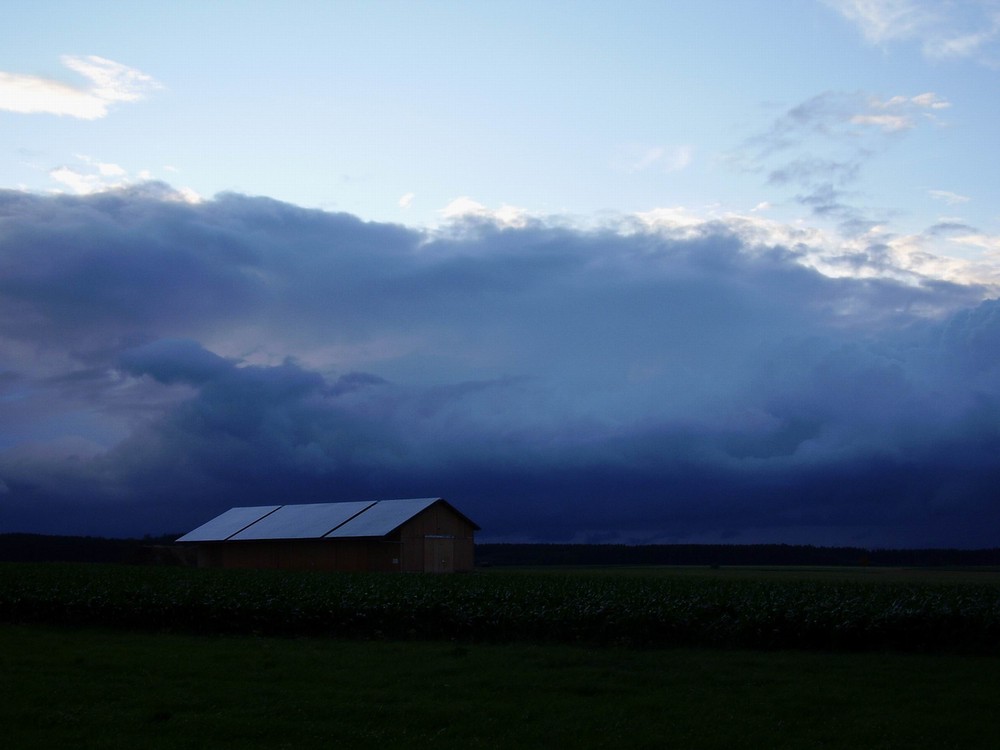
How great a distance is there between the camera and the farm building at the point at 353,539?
193 ft

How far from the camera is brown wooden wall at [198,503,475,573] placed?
58.7 metres

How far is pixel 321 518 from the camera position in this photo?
67.0 m

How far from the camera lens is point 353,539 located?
2352 inches

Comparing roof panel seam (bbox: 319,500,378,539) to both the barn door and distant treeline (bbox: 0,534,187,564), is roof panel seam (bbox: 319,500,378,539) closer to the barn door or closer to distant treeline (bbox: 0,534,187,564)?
the barn door

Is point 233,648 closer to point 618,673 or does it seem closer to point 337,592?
point 337,592

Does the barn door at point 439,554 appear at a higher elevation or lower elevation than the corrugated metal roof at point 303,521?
lower

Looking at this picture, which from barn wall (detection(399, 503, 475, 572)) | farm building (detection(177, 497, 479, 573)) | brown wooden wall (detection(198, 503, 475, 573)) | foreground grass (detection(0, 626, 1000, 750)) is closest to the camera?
foreground grass (detection(0, 626, 1000, 750))

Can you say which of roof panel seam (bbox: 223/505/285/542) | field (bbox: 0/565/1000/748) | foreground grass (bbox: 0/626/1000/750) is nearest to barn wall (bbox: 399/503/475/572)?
roof panel seam (bbox: 223/505/285/542)

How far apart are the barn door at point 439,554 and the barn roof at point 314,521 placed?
2.26 meters

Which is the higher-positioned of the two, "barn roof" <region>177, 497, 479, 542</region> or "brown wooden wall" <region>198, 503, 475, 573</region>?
"barn roof" <region>177, 497, 479, 542</region>

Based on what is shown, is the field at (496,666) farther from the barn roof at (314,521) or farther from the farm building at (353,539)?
the barn roof at (314,521)

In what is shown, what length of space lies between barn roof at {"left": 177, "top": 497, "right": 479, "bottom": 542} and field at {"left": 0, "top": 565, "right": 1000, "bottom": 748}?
27.7m

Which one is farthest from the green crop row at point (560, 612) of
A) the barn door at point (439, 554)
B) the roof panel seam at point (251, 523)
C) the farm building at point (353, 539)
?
the roof panel seam at point (251, 523)

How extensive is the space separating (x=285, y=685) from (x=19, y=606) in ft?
57.3
